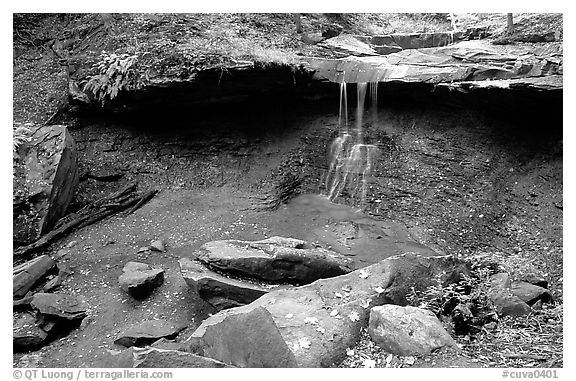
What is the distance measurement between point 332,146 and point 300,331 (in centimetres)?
726

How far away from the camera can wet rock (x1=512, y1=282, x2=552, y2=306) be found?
547cm

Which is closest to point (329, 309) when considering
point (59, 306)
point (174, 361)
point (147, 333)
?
point (174, 361)

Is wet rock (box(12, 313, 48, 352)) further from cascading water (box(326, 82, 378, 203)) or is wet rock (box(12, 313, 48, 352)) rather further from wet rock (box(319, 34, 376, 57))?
wet rock (box(319, 34, 376, 57))

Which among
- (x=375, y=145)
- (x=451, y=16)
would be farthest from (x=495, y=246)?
(x=451, y=16)

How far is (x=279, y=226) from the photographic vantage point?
29.5 feet

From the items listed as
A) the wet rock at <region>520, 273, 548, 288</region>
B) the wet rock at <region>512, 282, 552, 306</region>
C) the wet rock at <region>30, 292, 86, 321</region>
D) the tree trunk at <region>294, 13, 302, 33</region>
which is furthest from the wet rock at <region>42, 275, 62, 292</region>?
the tree trunk at <region>294, 13, 302, 33</region>

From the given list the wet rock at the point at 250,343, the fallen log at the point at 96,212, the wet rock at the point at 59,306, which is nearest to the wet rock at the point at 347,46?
the fallen log at the point at 96,212

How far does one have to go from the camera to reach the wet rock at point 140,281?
651 cm

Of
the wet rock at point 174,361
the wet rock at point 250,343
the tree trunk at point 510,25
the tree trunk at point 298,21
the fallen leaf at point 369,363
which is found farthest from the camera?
the tree trunk at point 298,21

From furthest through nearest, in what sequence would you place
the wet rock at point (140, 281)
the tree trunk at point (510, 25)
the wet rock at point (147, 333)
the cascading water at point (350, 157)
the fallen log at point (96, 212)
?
the tree trunk at point (510, 25), the cascading water at point (350, 157), the fallen log at point (96, 212), the wet rock at point (140, 281), the wet rock at point (147, 333)

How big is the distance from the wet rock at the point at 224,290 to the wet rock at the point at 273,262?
0.21 meters

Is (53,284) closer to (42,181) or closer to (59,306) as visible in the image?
(59,306)

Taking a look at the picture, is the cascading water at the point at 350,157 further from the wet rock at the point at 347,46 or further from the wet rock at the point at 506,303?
the wet rock at the point at 506,303

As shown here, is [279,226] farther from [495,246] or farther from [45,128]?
[45,128]
